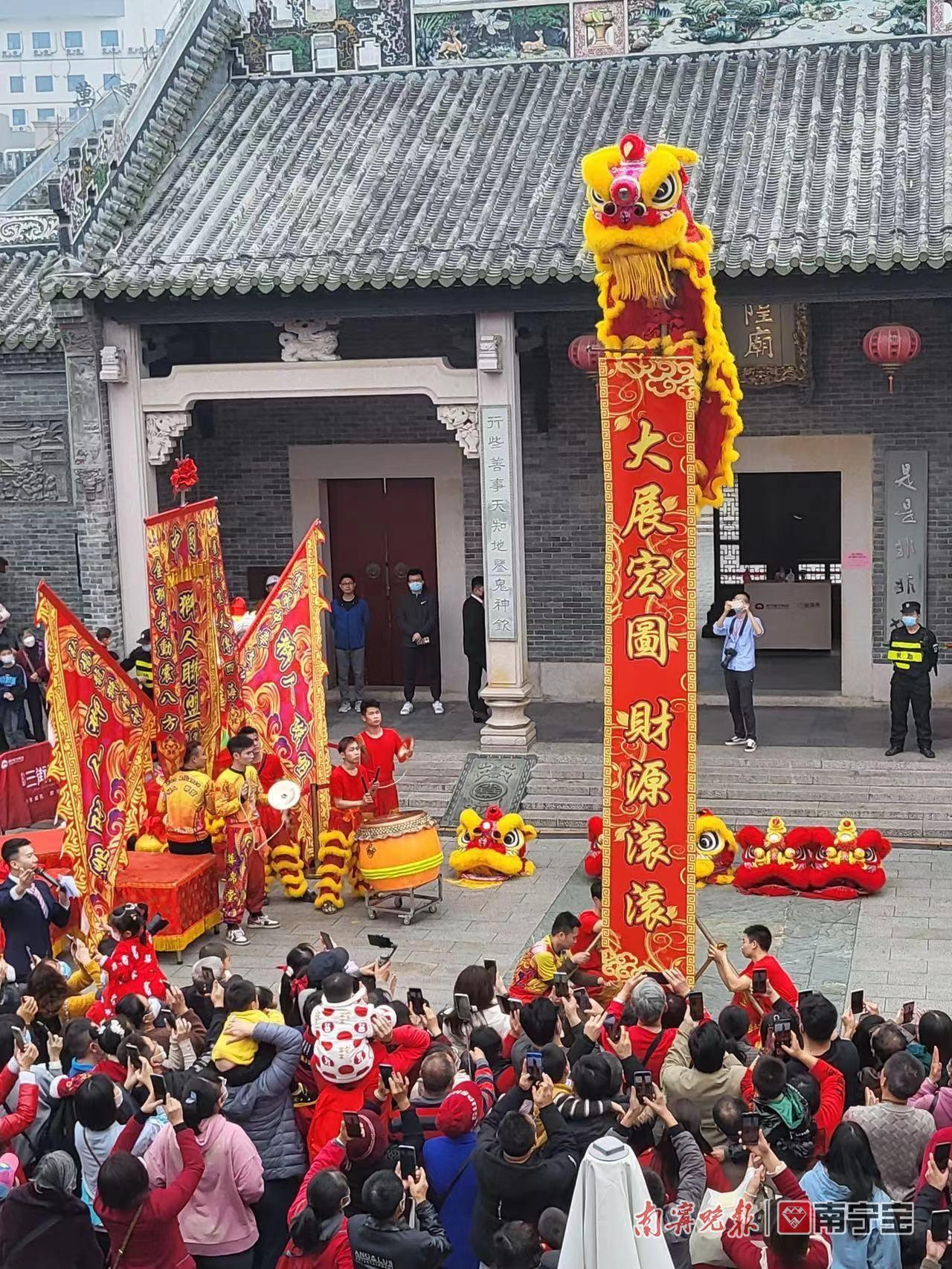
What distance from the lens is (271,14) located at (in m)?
16.7

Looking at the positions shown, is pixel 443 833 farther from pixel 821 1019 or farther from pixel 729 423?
pixel 821 1019

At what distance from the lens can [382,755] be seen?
40.4 feet

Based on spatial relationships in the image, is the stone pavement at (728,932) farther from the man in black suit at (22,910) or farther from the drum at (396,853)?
the man in black suit at (22,910)

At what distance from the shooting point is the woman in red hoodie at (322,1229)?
544cm

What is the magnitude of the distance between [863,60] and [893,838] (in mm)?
6869

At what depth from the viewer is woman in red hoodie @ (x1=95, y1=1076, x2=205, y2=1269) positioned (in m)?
5.57

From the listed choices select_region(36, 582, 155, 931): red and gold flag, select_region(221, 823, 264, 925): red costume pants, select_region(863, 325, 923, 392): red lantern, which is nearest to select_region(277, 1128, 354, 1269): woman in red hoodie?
select_region(36, 582, 155, 931): red and gold flag

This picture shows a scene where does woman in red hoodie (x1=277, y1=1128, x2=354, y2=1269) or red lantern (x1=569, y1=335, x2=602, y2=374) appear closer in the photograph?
woman in red hoodie (x1=277, y1=1128, x2=354, y2=1269)

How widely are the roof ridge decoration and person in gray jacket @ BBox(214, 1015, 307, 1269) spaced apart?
9.21 metres

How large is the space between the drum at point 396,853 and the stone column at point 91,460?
4.33m

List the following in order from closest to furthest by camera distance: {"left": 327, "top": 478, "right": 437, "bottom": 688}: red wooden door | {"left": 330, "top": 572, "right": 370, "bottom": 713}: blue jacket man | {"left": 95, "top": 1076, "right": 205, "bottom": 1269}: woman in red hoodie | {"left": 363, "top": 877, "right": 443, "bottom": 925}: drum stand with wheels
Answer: {"left": 95, "top": 1076, "right": 205, "bottom": 1269}: woman in red hoodie
{"left": 363, "top": 877, "right": 443, "bottom": 925}: drum stand with wheels
{"left": 330, "top": 572, "right": 370, "bottom": 713}: blue jacket man
{"left": 327, "top": 478, "right": 437, "bottom": 688}: red wooden door

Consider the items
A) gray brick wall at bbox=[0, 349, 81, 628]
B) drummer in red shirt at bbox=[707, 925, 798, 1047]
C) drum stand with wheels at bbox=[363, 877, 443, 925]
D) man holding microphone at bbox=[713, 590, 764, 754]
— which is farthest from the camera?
gray brick wall at bbox=[0, 349, 81, 628]

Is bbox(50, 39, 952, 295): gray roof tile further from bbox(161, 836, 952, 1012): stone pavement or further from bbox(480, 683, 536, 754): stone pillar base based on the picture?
bbox(161, 836, 952, 1012): stone pavement

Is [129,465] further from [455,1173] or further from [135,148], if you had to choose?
[455,1173]
